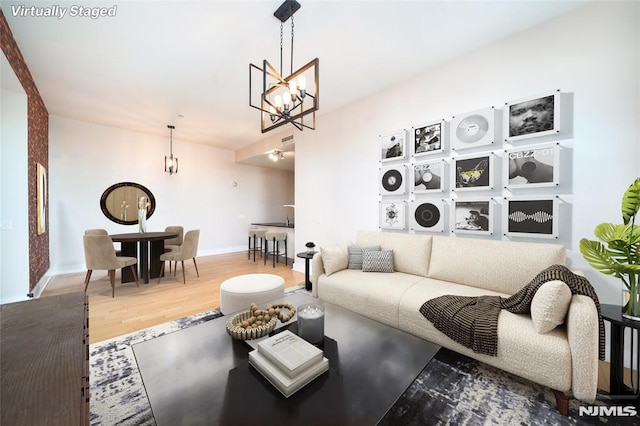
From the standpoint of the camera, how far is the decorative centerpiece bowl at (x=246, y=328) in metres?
1.46

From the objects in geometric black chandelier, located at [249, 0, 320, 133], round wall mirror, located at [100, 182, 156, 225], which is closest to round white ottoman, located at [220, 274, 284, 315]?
geometric black chandelier, located at [249, 0, 320, 133]

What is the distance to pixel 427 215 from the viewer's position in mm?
3064

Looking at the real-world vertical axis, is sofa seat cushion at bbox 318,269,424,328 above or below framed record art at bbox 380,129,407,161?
below

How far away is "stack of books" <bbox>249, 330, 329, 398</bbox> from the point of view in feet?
3.61

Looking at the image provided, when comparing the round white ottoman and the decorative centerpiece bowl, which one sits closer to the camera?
the decorative centerpiece bowl

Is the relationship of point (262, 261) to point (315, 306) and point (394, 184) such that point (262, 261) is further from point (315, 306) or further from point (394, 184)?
point (315, 306)

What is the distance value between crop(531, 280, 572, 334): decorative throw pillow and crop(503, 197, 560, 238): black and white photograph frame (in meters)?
1.01

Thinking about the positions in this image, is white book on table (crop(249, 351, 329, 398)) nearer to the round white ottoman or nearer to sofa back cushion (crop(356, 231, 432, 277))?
the round white ottoman

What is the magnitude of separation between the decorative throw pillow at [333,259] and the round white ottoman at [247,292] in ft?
1.95

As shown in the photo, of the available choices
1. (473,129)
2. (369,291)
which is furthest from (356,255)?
(473,129)

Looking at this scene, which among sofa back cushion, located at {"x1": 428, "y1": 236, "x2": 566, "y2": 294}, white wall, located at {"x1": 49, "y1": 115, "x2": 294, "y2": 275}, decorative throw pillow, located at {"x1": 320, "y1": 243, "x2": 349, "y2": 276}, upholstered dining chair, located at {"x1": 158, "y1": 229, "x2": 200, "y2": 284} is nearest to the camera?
sofa back cushion, located at {"x1": 428, "y1": 236, "x2": 566, "y2": 294}

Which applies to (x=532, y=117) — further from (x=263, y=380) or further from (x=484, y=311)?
(x=263, y=380)

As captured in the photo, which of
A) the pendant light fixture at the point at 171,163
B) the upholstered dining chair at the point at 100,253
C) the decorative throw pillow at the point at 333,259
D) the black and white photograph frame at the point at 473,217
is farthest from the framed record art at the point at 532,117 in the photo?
the pendant light fixture at the point at 171,163

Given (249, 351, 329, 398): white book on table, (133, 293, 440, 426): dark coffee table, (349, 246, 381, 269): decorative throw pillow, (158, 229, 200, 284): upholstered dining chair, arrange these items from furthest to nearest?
(158, 229, 200, 284): upholstered dining chair
(349, 246, 381, 269): decorative throw pillow
(249, 351, 329, 398): white book on table
(133, 293, 440, 426): dark coffee table
